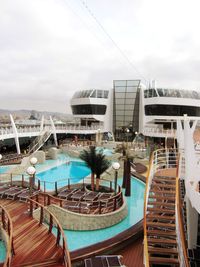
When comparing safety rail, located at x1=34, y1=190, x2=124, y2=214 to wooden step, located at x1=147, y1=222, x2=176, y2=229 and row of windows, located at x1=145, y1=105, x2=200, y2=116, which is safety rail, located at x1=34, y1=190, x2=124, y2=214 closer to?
wooden step, located at x1=147, y1=222, x2=176, y2=229

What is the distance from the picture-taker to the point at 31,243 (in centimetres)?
574

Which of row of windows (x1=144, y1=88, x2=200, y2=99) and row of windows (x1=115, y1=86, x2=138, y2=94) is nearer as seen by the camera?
row of windows (x1=144, y1=88, x2=200, y2=99)

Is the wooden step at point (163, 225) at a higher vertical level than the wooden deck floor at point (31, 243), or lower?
higher

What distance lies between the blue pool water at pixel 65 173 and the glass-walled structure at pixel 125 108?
14.4 metres

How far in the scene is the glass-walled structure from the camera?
33625 mm

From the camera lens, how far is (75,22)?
32.8 ft

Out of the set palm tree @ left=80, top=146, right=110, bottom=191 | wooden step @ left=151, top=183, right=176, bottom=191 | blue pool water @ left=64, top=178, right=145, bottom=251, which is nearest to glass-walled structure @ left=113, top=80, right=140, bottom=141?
palm tree @ left=80, top=146, right=110, bottom=191

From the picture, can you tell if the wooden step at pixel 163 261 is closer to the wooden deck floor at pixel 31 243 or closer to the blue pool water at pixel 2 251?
the wooden deck floor at pixel 31 243

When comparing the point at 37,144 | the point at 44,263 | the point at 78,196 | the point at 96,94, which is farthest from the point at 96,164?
the point at 96,94

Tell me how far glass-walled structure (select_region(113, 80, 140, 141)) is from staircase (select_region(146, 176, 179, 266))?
2540 cm

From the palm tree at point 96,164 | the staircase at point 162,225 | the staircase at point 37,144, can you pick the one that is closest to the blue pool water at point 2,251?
the staircase at point 162,225

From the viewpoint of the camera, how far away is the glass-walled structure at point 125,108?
33.6m

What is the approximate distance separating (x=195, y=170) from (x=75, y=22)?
754 cm

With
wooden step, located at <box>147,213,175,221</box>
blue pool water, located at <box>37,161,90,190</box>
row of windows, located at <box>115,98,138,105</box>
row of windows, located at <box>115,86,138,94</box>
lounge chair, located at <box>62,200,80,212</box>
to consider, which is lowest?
blue pool water, located at <box>37,161,90,190</box>
